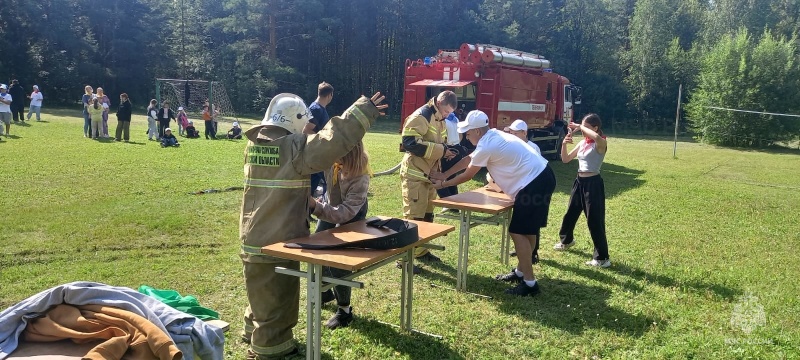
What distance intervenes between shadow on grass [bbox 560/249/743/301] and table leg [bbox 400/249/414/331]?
8.33 feet

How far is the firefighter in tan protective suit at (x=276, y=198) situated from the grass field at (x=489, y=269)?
0.51 metres

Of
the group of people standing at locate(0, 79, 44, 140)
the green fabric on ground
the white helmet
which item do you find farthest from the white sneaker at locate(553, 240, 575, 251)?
the group of people standing at locate(0, 79, 44, 140)

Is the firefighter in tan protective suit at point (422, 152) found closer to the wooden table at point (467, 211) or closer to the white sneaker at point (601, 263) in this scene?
the wooden table at point (467, 211)

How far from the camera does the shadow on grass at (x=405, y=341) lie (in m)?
4.19

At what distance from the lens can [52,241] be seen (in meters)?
6.61

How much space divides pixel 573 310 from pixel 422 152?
208cm

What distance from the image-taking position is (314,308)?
3561 millimetres

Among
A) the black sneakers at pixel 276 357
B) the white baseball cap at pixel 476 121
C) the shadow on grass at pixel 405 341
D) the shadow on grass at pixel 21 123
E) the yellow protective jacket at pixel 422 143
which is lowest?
the shadow on grass at pixel 405 341

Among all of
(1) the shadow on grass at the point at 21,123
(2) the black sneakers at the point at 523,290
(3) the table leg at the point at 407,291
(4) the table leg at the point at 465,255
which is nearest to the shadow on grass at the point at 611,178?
(2) the black sneakers at the point at 523,290

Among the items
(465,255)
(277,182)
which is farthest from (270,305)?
(465,255)

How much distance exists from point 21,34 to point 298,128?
40824 mm

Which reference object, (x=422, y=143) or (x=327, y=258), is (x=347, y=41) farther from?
(x=327, y=258)

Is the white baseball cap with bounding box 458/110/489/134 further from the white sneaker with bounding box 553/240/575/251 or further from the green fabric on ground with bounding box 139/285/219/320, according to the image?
the green fabric on ground with bounding box 139/285/219/320

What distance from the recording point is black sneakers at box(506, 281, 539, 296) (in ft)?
17.7
